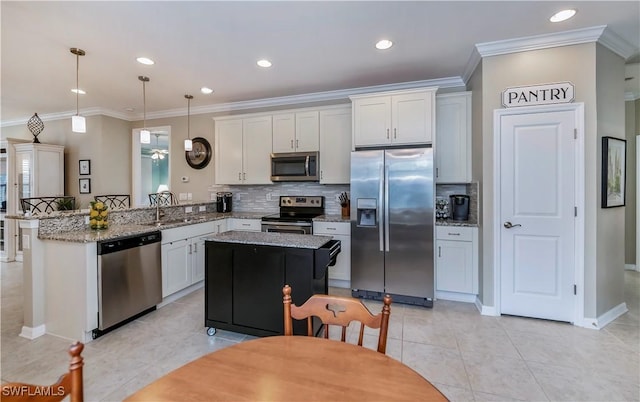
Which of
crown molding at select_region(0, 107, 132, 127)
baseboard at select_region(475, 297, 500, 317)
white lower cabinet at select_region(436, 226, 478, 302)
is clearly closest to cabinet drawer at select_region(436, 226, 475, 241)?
white lower cabinet at select_region(436, 226, 478, 302)

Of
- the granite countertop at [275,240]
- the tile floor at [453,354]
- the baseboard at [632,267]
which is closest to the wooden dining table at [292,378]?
the granite countertop at [275,240]

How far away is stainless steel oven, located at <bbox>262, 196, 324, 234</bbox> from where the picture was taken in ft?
13.0

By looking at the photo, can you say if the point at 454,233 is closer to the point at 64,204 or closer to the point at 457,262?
the point at 457,262

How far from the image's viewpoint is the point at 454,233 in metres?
3.39

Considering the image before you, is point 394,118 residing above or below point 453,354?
above

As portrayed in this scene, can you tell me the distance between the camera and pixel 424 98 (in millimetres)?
3434

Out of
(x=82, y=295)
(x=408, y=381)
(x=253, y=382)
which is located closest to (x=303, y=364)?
(x=253, y=382)

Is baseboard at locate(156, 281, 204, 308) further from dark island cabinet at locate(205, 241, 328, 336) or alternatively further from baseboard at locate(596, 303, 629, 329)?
baseboard at locate(596, 303, 629, 329)

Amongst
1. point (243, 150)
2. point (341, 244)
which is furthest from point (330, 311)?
point (243, 150)

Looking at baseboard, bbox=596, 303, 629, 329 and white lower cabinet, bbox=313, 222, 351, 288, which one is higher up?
white lower cabinet, bbox=313, 222, 351, 288

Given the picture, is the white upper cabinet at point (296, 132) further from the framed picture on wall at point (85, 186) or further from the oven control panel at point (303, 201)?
the framed picture on wall at point (85, 186)

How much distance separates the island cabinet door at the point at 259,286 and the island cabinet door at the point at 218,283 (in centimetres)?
6

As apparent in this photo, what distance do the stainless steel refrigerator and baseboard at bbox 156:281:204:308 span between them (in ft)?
6.98

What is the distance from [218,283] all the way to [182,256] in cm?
122
